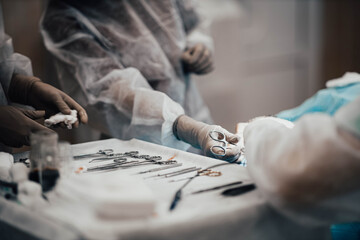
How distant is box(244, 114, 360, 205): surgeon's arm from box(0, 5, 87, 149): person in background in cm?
50

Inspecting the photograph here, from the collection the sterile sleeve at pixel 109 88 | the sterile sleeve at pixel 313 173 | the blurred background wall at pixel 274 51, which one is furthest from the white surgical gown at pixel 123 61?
the blurred background wall at pixel 274 51

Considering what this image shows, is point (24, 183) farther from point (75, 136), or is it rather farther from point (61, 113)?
point (75, 136)

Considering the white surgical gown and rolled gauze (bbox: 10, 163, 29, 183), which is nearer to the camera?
rolled gauze (bbox: 10, 163, 29, 183)

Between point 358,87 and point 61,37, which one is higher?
point 61,37

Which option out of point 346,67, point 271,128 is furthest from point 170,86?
point 346,67

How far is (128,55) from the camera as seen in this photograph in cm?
137

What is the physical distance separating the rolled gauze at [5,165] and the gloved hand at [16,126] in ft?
0.11

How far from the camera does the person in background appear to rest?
0.88 m

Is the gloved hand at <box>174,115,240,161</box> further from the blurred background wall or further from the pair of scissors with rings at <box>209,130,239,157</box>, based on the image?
the blurred background wall

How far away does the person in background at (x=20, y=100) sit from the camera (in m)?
0.88

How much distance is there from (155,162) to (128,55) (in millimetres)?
577

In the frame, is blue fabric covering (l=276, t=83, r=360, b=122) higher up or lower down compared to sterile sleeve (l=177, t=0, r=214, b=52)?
lower down

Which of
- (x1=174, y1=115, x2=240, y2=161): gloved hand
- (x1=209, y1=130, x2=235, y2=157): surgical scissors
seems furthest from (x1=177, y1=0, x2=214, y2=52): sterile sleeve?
(x1=209, y1=130, x2=235, y2=157): surgical scissors

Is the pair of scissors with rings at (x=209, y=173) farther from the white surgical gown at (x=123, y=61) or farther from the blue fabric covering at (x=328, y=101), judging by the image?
the blue fabric covering at (x=328, y=101)
